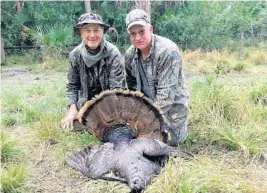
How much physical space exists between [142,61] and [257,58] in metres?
7.00

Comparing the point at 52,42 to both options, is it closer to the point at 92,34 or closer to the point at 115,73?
the point at 115,73

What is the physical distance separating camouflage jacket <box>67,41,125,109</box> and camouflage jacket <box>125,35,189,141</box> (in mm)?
307

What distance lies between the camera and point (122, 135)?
379cm

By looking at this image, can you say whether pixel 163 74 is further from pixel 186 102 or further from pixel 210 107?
pixel 210 107

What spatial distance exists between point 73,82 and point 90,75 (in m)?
0.23

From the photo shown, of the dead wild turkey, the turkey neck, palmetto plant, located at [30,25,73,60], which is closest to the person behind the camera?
the dead wild turkey

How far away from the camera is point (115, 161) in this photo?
3.36m

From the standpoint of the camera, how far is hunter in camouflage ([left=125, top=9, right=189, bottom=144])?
13.0ft

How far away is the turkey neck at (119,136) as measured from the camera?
3.64 meters

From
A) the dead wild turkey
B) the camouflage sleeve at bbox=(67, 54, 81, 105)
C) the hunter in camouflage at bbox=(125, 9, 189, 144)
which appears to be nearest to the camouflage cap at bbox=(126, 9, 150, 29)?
the hunter in camouflage at bbox=(125, 9, 189, 144)

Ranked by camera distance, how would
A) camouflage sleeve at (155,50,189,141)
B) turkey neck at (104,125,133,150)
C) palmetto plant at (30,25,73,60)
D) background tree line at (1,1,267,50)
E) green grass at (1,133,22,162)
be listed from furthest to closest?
1. background tree line at (1,1,267,50)
2. palmetto plant at (30,25,73,60)
3. camouflage sleeve at (155,50,189,141)
4. green grass at (1,133,22,162)
5. turkey neck at (104,125,133,150)

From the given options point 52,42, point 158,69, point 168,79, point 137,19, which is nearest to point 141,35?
point 137,19

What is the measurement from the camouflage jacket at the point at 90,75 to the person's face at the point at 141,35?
64 centimetres

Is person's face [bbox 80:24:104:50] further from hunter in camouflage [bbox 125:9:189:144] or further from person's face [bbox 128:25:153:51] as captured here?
person's face [bbox 128:25:153:51]
